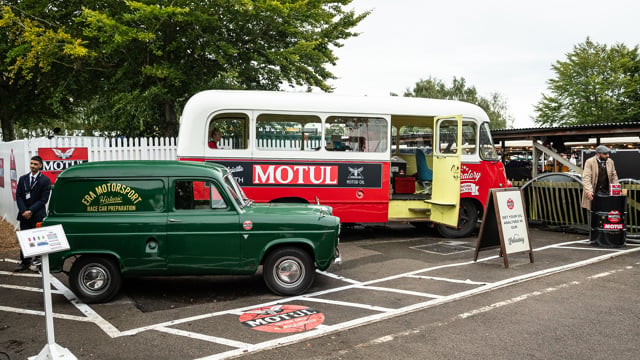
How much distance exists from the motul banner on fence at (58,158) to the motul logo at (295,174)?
184 inches

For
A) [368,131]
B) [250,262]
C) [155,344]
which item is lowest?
[155,344]

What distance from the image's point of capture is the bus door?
9867 mm

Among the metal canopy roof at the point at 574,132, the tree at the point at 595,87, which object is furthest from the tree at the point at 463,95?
the metal canopy roof at the point at 574,132

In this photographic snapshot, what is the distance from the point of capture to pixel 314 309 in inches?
231

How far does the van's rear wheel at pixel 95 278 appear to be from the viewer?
6102mm

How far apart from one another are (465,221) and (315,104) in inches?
173

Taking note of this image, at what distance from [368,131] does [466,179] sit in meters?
2.55

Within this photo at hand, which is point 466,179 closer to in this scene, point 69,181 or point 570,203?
point 570,203

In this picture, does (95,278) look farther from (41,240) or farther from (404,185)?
(404,185)

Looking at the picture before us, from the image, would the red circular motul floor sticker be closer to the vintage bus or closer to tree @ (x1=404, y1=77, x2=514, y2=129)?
the vintage bus

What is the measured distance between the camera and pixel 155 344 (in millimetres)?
4773

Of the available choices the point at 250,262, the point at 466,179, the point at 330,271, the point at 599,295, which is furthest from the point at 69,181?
the point at 466,179

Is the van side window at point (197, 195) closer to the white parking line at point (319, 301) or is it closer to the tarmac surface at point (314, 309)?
the tarmac surface at point (314, 309)

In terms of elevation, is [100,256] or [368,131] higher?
[368,131]
